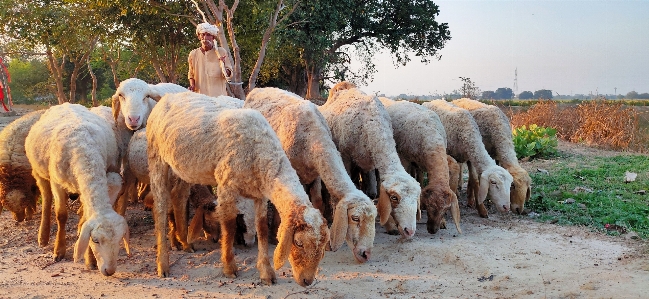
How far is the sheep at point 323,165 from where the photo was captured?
16.4 feet

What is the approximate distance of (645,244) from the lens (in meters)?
5.79

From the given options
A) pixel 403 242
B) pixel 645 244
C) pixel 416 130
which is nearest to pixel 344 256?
pixel 403 242

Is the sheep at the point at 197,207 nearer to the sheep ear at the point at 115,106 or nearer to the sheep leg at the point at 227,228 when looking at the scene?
the sheep ear at the point at 115,106

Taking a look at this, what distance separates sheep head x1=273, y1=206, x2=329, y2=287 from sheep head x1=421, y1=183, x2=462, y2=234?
257cm

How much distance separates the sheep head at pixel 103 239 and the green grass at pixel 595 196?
5.43 meters

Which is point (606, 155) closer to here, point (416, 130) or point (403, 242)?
point (416, 130)

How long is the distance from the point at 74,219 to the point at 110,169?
205 centimetres

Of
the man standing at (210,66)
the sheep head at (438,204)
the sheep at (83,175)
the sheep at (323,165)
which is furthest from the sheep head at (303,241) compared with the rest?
the man standing at (210,66)

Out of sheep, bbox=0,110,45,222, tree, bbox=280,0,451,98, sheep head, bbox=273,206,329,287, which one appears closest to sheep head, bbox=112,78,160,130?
sheep, bbox=0,110,45,222

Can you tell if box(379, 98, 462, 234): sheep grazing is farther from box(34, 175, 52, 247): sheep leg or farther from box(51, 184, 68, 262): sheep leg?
box(34, 175, 52, 247): sheep leg

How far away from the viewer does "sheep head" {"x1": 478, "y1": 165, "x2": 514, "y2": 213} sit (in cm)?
700

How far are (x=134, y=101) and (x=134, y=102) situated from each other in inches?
0.7

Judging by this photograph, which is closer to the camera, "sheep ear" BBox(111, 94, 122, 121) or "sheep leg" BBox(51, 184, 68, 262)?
"sheep leg" BBox(51, 184, 68, 262)

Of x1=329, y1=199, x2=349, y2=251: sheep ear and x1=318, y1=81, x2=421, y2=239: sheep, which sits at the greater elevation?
x1=318, y1=81, x2=421, y2=239: sheep
